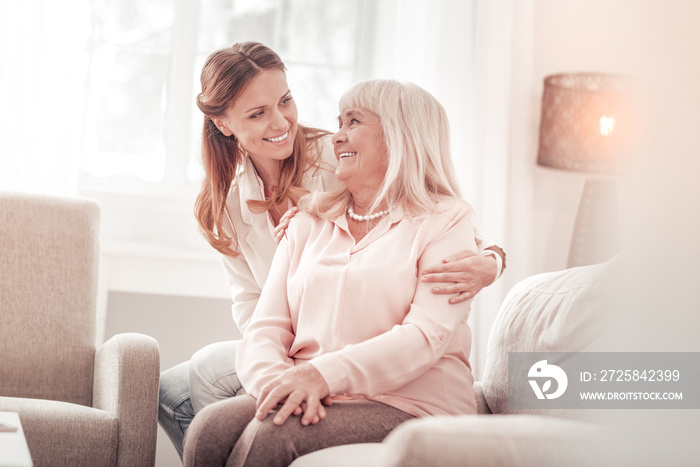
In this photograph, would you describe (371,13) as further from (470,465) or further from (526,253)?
(470,465)

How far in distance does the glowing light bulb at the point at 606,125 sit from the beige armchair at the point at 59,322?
1785mm

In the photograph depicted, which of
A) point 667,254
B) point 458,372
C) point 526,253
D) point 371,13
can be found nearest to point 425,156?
point 458,372

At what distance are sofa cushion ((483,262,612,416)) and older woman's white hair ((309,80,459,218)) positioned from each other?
289 millimetres

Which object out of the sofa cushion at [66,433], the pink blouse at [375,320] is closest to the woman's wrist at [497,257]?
the pink blouse at [375,320]

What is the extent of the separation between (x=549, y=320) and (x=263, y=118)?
857mm

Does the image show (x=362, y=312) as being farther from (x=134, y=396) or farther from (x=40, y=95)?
(x=40, y=95)

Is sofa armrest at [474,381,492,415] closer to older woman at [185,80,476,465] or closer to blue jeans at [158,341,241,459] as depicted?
older woman at [185,80,476,465]

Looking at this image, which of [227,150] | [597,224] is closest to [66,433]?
[227,150]

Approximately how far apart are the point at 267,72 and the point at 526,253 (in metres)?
1.49

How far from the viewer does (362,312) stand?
1.57 m

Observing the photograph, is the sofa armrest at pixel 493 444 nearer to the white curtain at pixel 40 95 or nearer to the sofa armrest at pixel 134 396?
the sofa armrest at pixel 134 396

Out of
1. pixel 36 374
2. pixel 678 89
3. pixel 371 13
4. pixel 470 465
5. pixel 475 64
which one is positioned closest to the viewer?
pixel 470 465

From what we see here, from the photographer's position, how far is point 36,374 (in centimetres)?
221

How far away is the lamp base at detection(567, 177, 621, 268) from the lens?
2965 mm
